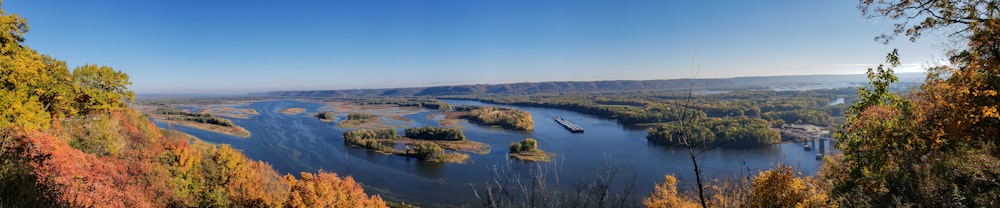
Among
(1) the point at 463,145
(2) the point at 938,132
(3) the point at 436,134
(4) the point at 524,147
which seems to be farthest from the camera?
(3) the point at 436,134

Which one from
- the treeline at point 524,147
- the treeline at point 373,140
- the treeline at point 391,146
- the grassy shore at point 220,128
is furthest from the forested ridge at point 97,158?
the grassy shore at point 220,128

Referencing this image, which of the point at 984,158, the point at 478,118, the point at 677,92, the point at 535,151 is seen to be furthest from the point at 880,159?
the point at 478,118

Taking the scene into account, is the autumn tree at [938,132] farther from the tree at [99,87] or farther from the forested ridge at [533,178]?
the tree at [99,87]

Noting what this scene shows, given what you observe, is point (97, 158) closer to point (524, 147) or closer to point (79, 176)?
point (79, 176)

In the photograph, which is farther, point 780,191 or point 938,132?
point 780,191

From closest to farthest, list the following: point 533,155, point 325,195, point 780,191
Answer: point 780,191, point 325,195, point 533,155

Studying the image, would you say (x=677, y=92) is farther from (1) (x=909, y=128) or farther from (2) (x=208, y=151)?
(2) (x=208, y=151)

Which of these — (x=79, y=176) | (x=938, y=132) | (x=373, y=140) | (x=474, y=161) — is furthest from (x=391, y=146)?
(x=938, y=132)
